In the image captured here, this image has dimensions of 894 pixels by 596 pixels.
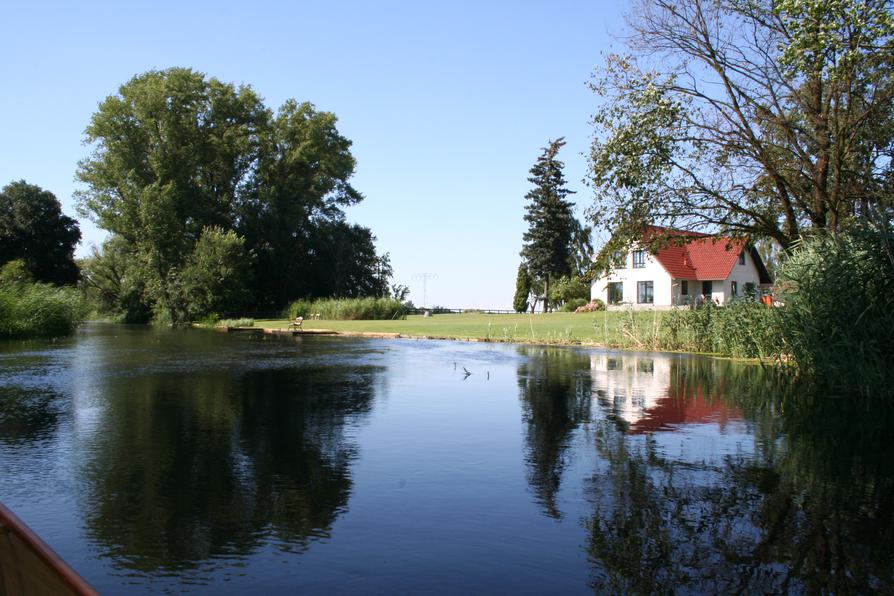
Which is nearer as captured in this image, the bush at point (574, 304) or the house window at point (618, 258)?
the house window at point (618, 258)

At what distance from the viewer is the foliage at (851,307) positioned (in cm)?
1447

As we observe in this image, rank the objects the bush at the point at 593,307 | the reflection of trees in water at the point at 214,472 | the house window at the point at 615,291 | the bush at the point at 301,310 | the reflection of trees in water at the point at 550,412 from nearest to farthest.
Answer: the reflection of trees in water at the point at 214,472
the reflection of trees in water at the point at 550,412
the bush at the point at 301,310
the bush at the point at 593,307
the house window at the point at 615,291

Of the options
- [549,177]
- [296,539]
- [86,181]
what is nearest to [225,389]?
[296,539]

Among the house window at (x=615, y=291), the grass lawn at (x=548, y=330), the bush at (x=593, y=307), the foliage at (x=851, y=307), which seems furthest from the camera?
the house window at (x=615, y=291)

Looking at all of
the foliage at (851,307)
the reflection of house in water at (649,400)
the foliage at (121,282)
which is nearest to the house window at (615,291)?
the foliage at (121,282)

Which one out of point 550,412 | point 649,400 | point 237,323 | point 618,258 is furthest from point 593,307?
point 550,412

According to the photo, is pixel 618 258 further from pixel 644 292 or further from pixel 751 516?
pixel 644 292

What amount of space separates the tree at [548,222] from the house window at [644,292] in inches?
478

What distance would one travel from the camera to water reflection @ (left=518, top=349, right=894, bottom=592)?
5.64 meters

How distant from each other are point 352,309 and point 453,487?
47.4m

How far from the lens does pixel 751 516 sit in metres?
6.91

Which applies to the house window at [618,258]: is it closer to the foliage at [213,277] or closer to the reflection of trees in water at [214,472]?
the reflection of trees in water at [214,472]

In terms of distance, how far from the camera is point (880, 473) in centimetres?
872

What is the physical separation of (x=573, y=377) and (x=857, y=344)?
6.60 m
